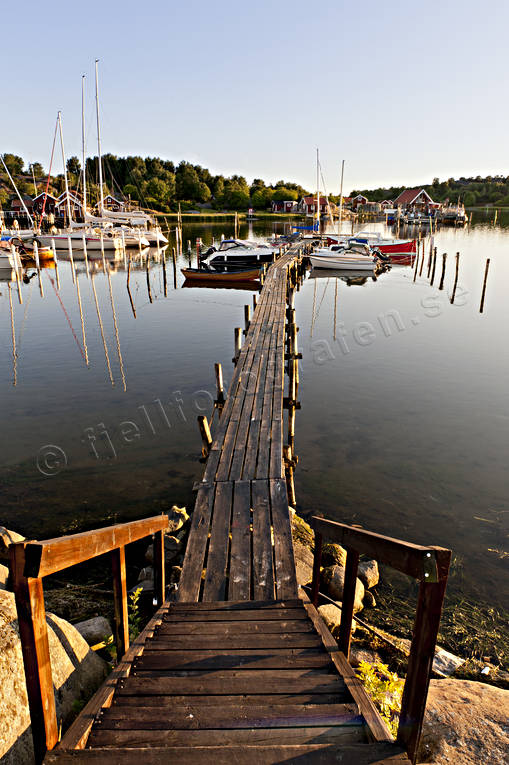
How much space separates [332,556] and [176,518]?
9.85ft

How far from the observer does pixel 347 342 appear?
22.6 meters

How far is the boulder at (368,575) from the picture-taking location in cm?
746

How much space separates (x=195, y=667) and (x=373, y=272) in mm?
41304

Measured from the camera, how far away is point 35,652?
7.81 ft

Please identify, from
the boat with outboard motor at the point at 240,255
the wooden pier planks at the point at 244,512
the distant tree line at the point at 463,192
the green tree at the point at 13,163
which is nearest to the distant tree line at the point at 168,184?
the green tree at the point at 13,163

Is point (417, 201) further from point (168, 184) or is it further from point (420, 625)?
Result: point (420, 625)

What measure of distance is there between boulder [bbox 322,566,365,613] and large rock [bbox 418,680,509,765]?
2455 mm

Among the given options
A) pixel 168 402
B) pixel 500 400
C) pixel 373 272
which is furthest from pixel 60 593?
pixel 373 272

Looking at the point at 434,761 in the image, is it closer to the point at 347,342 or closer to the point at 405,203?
the point at 347,342

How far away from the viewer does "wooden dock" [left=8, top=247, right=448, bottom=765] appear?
2.34 m

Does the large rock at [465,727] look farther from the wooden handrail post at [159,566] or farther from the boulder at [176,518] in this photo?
the boulder at [176,518]

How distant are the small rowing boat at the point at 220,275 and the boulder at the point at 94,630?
33.3 m

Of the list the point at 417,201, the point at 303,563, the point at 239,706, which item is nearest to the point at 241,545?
the point at 303,563

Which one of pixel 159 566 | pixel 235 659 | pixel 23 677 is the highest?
pixel 23 677
